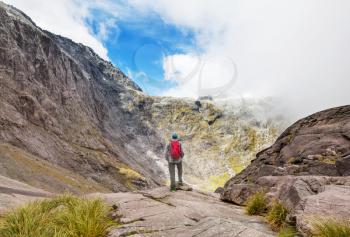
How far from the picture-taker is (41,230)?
9875mm

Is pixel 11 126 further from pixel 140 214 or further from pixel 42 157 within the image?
pixel 140 214

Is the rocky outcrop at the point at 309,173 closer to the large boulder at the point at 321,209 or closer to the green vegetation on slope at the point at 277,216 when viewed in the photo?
the large boulder at the point at 321,209

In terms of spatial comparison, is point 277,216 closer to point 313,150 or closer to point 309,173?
point 309,173

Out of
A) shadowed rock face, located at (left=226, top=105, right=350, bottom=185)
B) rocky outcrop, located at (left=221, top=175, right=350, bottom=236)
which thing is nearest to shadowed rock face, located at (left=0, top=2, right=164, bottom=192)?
shadowed rock face, located at (left=226, top=105, right=350, bottom=185)

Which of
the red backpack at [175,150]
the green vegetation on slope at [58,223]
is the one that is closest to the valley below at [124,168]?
the green vegetation on slope at [58,223]

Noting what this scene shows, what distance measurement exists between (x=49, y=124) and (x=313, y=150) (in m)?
109

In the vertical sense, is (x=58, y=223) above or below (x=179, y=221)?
below

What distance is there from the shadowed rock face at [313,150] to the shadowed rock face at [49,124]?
60273 mm

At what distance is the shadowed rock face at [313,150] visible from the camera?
20.9 m

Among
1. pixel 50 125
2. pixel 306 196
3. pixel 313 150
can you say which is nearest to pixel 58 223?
pixel 306 196

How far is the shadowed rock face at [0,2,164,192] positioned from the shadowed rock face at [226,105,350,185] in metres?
60.3

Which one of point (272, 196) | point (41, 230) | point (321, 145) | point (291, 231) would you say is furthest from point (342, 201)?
point (321, 145)

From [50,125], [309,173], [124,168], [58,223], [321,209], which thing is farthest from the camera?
[124,168]

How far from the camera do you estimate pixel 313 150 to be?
23.2 meters
